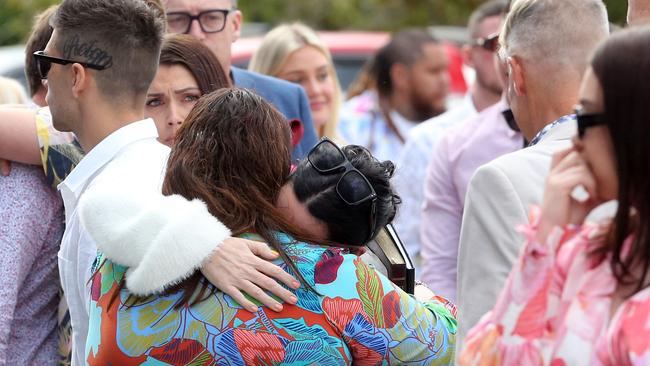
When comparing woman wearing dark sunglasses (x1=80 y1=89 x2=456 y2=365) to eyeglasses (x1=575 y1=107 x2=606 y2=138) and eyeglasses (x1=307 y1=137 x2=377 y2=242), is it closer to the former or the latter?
eyeglasses (x1=307 y1=137 x2=377 y2=242)

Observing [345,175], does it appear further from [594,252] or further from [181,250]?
[594,252]

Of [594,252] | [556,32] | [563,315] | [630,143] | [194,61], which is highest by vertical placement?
[630,143]

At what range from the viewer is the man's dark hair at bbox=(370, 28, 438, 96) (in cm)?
797

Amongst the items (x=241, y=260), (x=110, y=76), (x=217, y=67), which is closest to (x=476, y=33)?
(x=217, y=67)

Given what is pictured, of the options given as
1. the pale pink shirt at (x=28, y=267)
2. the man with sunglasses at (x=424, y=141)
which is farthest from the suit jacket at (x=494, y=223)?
the man with sunglasses at (x=424, y=141)

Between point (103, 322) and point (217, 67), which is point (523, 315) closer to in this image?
point (103, 322)

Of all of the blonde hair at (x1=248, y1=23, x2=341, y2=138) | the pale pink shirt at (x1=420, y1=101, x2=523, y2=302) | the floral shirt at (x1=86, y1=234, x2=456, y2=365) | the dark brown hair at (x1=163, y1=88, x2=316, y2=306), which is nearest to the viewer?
the floral shirt at (x1=86, y1=234, x2=456, y2=365)

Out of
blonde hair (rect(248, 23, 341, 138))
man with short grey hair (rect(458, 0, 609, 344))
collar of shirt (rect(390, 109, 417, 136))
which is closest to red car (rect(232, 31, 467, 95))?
collar of shirt (rect(390, 109, 417, 136))

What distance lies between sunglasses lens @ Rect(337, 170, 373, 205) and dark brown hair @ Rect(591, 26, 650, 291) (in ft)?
2.48

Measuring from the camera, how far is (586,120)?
83.6 inches

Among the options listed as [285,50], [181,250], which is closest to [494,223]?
[181,250]

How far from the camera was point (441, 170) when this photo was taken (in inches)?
198

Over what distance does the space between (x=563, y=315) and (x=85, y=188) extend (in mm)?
1592

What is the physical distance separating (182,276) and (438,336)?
0.67m
